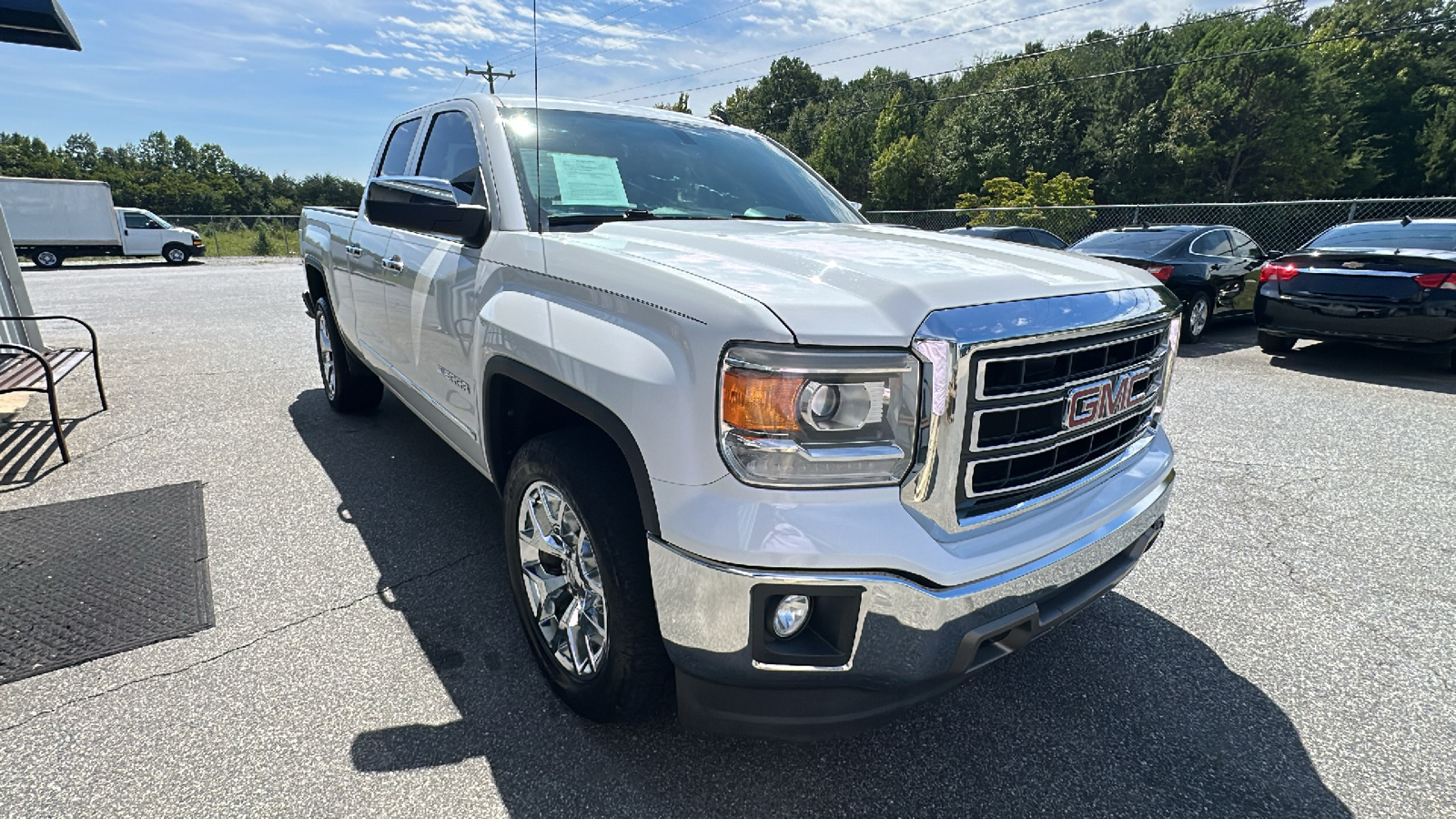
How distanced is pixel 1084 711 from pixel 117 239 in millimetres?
28412

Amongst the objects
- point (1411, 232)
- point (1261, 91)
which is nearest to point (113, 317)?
point (1411, 232)

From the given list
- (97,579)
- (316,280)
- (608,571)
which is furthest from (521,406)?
(316,280)

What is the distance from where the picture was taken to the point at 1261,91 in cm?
3878

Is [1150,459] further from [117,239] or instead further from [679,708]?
[117,239]

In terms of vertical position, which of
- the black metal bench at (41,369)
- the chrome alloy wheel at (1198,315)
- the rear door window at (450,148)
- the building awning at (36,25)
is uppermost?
the building awning at (36,25)

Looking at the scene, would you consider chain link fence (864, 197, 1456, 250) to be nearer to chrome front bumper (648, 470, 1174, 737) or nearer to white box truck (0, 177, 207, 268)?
chrome front bumper (648, 470, 1174, 737)

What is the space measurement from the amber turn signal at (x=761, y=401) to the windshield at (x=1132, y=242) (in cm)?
831

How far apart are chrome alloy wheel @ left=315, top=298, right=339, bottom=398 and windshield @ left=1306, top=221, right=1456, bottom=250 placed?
9.29 metres

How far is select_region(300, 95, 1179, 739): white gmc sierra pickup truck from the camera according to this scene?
1.52 m

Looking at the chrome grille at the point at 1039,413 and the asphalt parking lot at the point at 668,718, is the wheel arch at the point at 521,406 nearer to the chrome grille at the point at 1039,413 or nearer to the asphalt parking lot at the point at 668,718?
the asphalt parking lot at the point at 668,718

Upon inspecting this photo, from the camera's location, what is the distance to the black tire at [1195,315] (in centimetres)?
878

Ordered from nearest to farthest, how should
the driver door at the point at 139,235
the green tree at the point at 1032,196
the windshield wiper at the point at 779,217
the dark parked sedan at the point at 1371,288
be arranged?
the windshield wiper at the point at 779,217
the dark parked sedan at the point at 1371,288
the driver door at the point at 139,235
the green tree at the point at 1032,196

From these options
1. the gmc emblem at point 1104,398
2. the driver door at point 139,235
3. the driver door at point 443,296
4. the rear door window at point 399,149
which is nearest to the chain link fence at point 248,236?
the driver door at point 139,235

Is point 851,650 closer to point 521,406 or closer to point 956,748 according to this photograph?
point 956,748
